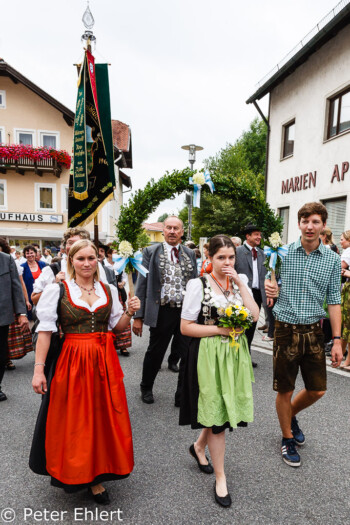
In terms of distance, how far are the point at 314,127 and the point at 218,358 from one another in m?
10.4

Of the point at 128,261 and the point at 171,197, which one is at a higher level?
the point at 171,197

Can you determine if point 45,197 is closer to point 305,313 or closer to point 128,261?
point 128,261

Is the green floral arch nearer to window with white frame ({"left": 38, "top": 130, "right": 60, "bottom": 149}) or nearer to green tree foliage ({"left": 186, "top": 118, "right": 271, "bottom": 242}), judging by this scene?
green tree foliage ({"left": 186, "top": 118, "right": 271, "bottom": 242})

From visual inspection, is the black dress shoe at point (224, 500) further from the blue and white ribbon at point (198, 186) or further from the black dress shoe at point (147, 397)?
the blue and white ribbon at point (198, 186)

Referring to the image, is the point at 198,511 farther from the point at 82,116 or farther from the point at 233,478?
the point at 82,116

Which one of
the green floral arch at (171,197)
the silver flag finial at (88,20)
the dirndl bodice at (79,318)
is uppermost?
the silver flag finial at (88,20)

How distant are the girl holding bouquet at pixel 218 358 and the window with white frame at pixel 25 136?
72.3 feet

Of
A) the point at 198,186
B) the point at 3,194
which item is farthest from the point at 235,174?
the point at 198,186

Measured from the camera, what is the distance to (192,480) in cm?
256

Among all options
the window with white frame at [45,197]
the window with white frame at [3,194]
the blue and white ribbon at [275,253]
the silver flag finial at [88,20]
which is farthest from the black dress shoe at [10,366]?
the window with white frame at [3,194]

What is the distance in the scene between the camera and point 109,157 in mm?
4750

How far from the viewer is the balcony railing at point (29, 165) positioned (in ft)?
65.7

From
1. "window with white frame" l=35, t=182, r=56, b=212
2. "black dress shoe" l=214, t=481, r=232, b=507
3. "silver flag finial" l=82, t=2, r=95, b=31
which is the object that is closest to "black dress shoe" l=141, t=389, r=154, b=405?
"black dress shoe" l=214, t=481, r=232, b=507

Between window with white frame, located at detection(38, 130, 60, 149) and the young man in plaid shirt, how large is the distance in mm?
21378
